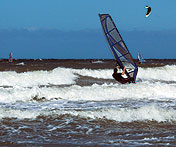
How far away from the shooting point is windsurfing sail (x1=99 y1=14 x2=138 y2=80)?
14.0 meters

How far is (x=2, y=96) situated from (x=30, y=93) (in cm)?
141

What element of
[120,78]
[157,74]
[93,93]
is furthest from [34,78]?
[120,78]

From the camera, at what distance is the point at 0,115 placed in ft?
32.6

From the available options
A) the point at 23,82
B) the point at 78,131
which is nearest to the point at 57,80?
the point at 23,82

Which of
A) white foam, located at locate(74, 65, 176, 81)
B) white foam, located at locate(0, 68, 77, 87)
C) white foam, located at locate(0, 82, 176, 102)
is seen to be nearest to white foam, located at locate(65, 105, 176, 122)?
white foam, located at locate(0, 82, 176, 102)

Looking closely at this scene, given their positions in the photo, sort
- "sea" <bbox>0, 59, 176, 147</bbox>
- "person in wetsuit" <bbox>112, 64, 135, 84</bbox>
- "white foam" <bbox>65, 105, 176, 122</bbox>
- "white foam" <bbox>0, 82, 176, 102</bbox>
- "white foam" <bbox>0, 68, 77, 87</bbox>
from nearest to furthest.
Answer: "sea" <bbox>0, 59, 176, 147</bbox>, "white foam" <bbox>65, 105, 176, 122</bbox>, "person in wetsuit" <bbox>112, 64, 135, 84</bbox>, "white foam" <bbox>0, 82, 176, 102</bbox>, "white foam" <bbox>0, 68, 77, 87</bbox>

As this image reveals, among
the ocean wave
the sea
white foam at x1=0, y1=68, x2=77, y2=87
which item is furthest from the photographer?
the ocean wave

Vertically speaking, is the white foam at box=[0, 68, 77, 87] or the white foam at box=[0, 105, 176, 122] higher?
the white foam at box=[0, 68, 77, 87]

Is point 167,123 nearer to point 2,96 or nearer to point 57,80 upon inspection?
point 2,96

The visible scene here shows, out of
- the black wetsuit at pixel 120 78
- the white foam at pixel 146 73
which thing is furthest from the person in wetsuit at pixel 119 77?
the white foam at pixel 146 73

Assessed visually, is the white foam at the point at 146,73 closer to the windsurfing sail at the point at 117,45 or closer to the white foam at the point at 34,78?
the white foam at the point at 34,78

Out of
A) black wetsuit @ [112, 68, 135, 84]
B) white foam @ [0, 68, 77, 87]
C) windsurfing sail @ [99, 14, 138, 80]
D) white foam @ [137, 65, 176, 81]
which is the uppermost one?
windsurfing sail @ [99, 14, 138, 80]

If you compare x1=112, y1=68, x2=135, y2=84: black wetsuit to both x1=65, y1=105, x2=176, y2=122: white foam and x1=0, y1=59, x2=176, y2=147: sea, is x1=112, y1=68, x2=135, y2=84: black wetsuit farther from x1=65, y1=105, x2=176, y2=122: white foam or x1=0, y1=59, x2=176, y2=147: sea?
x1=65, y1=105, x2=176, y2=122: white foam

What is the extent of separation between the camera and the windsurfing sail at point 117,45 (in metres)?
14.0
